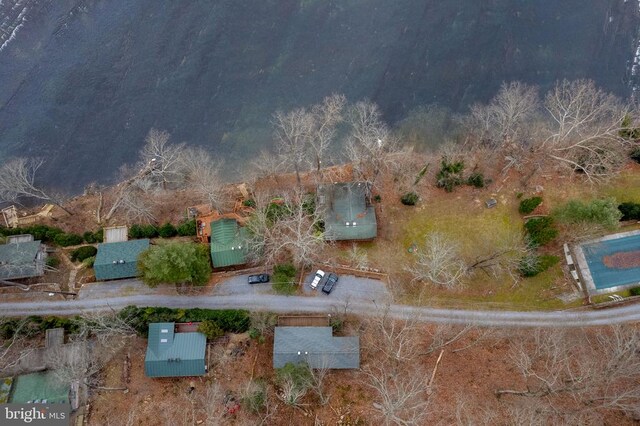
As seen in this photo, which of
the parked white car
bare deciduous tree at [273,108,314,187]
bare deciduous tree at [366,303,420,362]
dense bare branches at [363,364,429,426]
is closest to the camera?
dense bare branches at [363,364,429,426]

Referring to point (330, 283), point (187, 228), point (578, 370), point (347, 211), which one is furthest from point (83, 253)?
point (578, 370)

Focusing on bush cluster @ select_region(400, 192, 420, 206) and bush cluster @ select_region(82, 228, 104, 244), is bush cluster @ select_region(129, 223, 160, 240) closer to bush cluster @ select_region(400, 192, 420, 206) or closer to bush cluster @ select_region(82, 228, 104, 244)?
bush cluster @ select_region(82, 228, 104, 244)

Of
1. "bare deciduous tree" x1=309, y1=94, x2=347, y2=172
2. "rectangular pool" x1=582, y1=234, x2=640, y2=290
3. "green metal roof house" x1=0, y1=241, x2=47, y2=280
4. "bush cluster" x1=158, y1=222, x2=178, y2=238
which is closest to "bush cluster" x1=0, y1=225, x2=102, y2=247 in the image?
"green metal roof house" x1=0, y1=241, x2=47, y2=280

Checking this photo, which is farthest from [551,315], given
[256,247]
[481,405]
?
[256,247]

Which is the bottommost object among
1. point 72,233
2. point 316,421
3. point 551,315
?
point 316,421

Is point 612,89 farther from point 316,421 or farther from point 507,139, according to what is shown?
point 316,421

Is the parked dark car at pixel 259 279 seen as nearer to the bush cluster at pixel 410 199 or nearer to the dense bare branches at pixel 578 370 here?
the bush cluster at pixel 410 199

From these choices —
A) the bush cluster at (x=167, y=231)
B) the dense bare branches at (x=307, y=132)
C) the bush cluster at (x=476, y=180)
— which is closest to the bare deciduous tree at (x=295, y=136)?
the dense bare branches at (x=307, y=132)
